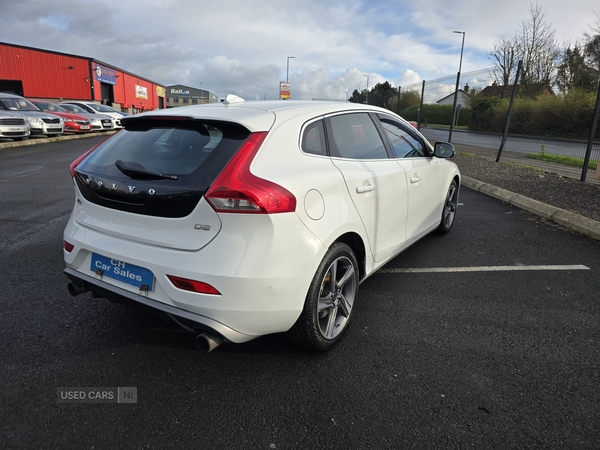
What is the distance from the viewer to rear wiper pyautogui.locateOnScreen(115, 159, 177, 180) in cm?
230

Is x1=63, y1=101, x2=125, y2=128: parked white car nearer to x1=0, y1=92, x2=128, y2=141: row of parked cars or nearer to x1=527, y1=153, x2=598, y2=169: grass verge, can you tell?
x1=0, y1=92, x2=128, y2=141: row of parked cars

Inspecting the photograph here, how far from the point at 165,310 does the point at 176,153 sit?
907 millimetres

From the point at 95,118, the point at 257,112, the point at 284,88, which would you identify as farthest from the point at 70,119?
the point at 284,88

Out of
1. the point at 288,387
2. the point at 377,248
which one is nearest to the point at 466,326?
the point at 377,248

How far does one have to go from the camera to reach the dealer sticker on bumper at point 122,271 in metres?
2.29

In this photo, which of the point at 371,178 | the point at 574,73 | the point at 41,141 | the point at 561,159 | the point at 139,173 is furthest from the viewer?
the point at 574,73

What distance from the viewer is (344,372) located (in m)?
2.51

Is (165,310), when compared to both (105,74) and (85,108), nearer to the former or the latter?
(85,108)

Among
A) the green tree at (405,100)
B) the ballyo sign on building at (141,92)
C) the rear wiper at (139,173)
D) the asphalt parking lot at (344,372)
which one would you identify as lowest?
the asphalt parking lot at (344,372)

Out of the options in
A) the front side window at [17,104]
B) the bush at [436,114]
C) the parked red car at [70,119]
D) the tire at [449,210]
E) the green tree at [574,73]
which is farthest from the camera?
the bush at [436,114]

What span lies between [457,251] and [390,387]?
2781mm

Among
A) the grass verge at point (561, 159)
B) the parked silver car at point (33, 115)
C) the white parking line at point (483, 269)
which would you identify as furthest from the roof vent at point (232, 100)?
the parked silver car at point (33, 115)

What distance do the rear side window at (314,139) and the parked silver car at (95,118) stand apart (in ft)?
71.4

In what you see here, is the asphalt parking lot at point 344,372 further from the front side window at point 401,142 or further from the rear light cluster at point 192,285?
the front side window at point 401,142
